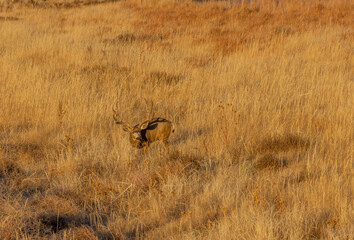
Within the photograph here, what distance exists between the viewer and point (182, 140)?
4.68m

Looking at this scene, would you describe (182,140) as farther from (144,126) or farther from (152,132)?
(144,126)

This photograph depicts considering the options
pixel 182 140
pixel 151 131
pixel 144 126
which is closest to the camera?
pixel 144 126

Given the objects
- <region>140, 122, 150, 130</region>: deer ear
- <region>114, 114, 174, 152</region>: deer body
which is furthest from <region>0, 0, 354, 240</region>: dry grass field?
<region>140, 122, 150, 130</region>: deer ear

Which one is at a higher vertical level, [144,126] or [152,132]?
[144,126]

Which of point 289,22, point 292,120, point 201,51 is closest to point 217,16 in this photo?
point 289,22

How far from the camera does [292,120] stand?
16.9 ft

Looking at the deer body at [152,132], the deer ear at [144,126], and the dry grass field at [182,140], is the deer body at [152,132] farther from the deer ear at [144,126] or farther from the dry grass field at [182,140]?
the dry grass field at [182,140]

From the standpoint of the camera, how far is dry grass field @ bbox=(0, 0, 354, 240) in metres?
2.94

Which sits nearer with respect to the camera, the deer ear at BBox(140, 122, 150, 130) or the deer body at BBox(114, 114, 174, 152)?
the deer ear at BBox(140, 122, 150, 130)

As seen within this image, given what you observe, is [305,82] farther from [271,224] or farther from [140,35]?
[140,35]

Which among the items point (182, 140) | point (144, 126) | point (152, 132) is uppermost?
point (144, 126)

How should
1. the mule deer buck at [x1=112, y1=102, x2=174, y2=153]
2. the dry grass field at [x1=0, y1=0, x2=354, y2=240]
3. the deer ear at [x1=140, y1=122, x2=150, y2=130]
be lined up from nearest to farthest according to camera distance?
the dry grass field at [x1=0, y1=0, x2=354, y2=240] → the deer ear at [x1=140, y1=122, x2=150, y2=130] → the mule deer buck at [x1=112, y1=102, x2=174, y2=153]

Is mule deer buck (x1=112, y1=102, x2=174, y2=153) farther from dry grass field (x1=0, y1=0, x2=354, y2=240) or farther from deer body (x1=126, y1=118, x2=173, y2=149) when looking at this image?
→ dry grass field (x1=0, y1=0, x2=354, y2=240)

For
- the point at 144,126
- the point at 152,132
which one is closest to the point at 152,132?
the point at 152,132
